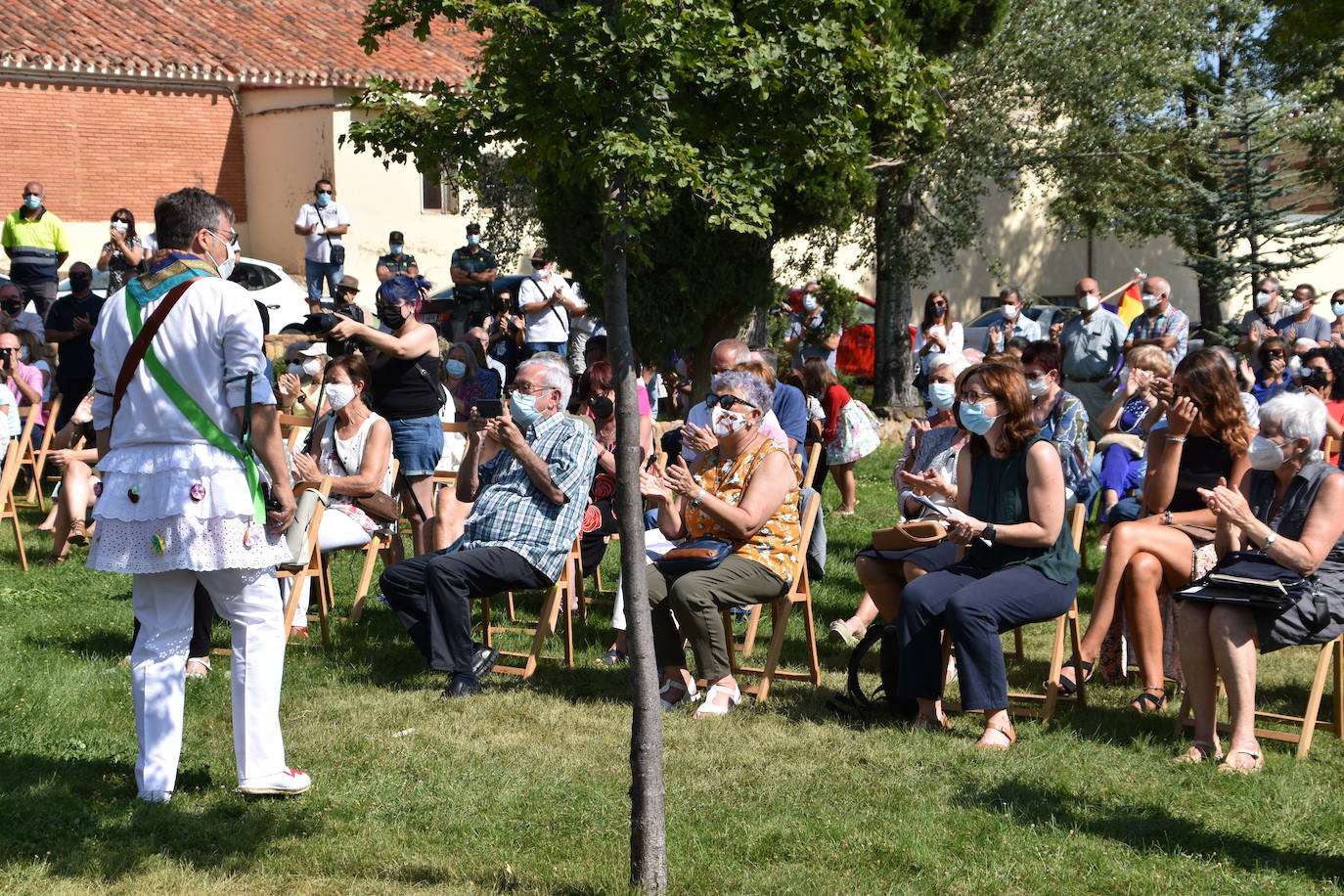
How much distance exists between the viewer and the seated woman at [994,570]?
Result: 19.9 ft

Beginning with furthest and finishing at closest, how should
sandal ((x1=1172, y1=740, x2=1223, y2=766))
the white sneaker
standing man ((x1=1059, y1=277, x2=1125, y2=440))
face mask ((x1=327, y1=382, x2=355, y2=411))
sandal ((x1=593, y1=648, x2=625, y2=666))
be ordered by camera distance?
standing man ((x1=1059, y1=277, x2=1125, y2=440)) < face mask ((x1=327, y1=382, x2=355, y2=411)) < sandal ((x1=593, y1=648, x2=625, y2=666)) < sandal ((x1=1172, y1=740, x2=1223, y2=766)) < the white sneaker

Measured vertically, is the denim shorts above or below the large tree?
below

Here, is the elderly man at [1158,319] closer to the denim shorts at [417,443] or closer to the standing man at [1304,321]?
the standing man at [1304,321]

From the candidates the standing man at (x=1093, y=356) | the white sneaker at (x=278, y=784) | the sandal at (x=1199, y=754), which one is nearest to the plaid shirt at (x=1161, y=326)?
the standing man at (x=1093, y=356)

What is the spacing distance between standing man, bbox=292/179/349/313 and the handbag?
13.2 m

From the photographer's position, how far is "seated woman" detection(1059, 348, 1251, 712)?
666 cm

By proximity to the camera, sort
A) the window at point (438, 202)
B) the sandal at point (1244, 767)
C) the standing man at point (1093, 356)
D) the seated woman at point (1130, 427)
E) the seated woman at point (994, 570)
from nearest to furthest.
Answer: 1. the sandal at point (1244, 767)
2. the seated woman at point (994, 570)
3. the seated woman at point (1130, 427)
4. the standing man at point (1093, 356)
5. the window at point (438, 202)

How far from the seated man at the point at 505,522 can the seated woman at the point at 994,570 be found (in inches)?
68.8

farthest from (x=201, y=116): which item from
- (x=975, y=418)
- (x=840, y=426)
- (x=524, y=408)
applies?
(x=975, y=418)

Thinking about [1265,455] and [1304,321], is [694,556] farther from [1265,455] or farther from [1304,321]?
[1304,321]

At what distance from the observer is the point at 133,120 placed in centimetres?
2677

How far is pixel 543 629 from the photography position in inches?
281

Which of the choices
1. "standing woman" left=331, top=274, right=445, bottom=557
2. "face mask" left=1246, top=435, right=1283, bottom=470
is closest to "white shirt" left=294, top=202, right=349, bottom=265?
"standing woman" left=331, top=274, right=445, bottom=557

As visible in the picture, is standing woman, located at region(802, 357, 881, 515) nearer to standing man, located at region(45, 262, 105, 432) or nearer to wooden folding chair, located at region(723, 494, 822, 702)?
wooden folding chair, located at region(723, 494, 822, 702)
